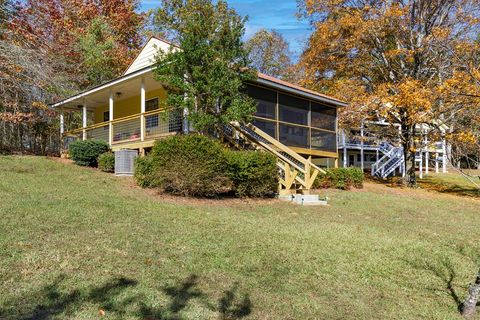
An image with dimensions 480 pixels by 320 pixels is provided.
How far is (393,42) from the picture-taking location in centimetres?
2202

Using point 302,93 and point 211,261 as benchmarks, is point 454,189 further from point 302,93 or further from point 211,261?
point 211,261

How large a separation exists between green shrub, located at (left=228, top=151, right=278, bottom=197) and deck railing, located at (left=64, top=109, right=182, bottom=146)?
3430mm

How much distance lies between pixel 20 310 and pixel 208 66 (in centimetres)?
907

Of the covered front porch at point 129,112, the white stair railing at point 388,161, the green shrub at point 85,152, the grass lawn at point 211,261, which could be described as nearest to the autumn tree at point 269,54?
the white stair railing at point 388,161

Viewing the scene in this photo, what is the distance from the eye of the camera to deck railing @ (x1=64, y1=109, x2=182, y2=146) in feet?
48.0

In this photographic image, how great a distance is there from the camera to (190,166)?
10406mm

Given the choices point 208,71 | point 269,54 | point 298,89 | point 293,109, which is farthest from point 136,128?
point 269,54

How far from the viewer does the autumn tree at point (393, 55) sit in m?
18.8

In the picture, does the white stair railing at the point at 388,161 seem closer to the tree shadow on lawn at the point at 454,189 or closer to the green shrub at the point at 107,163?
the tree shadow on lawn at the point at 454,189

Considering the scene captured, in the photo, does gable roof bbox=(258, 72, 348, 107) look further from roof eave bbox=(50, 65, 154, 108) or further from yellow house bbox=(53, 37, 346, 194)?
roof eave bbox=(50, 65, 154, 108)

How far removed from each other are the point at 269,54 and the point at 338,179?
24499mm

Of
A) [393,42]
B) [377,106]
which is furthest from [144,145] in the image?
[393,42]

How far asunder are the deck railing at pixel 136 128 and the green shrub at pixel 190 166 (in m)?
2.97

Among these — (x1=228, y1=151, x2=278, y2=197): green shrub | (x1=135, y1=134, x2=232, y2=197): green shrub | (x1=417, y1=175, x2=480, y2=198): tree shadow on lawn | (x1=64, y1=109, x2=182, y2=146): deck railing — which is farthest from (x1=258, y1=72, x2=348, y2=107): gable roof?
(x1=417, y1=175, x2=480, y2=198): tree shadow on lawn
